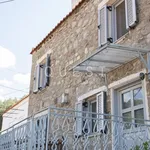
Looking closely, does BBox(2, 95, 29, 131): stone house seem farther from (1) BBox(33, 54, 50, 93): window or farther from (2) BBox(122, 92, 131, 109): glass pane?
(2) BBox(122, 92, 131, 109): glass pane

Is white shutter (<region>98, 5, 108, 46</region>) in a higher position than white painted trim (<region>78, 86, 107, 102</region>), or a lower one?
A: higher

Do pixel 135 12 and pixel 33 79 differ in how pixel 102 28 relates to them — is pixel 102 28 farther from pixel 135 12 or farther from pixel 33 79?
pixel 33 79

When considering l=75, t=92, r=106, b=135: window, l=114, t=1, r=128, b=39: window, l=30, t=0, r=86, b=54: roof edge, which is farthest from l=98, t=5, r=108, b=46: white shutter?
l=30, t=0, r=86, b=54: roof edge

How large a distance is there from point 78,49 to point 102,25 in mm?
1328

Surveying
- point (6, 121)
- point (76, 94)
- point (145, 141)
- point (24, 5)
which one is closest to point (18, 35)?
point (24, 5)

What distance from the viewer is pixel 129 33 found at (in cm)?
536

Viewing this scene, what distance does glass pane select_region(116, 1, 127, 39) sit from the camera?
600cm

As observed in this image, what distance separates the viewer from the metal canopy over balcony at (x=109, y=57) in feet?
15.1

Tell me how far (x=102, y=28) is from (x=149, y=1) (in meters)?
1.42

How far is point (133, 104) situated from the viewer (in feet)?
16.6

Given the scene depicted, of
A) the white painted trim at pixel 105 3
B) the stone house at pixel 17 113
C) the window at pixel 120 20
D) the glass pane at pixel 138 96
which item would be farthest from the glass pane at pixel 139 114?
the stone house at pixel 17 113

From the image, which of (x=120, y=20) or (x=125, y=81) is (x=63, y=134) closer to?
(x=125, y=81)

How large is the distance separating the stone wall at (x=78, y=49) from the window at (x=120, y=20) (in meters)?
0.52

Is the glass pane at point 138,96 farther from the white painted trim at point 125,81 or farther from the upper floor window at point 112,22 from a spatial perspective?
the upper floor window at point 112,22
